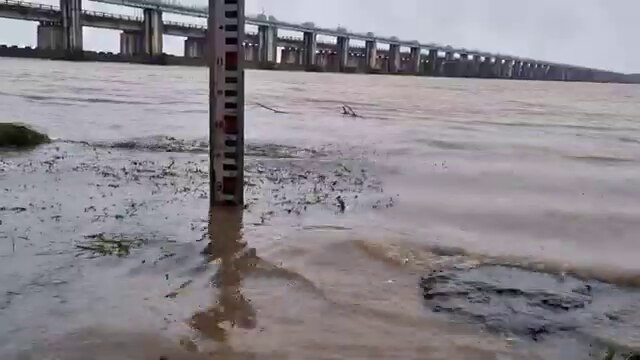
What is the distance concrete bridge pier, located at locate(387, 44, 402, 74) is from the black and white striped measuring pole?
375ft

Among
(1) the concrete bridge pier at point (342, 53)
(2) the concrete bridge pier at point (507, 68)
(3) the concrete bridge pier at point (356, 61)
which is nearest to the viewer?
(1) the concrete bridge pier at point (342, 53)

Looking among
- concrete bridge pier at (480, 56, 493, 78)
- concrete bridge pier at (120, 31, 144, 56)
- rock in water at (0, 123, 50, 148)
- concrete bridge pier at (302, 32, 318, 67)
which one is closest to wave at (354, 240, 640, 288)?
rock in water at (0, 123, 50, 148)

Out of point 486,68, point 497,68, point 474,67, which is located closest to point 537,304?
point 474,67

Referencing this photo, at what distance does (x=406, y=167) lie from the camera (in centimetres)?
1000

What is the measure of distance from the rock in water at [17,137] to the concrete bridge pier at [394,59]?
363 ft

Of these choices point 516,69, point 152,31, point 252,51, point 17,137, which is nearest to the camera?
point 17,137

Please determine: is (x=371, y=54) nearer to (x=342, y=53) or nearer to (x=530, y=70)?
(x=342, y=53)

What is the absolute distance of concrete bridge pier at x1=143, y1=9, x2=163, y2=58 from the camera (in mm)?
82000

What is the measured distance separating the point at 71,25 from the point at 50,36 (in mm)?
3250

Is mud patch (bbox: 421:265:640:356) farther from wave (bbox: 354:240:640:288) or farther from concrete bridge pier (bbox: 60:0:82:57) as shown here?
concrete bridge pier (bbox: 60:0:82:57)

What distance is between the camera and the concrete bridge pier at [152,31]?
82.0 metres

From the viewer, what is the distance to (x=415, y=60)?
12469 centimetres

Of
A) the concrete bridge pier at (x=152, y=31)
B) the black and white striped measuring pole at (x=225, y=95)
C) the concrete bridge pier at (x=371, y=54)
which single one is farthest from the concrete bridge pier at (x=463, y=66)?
the black and white striped measuring pole at (x=225, y=95)

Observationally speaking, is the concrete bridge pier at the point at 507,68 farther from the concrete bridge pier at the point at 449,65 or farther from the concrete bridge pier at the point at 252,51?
the concrete bridge pier at the point at 252,51
